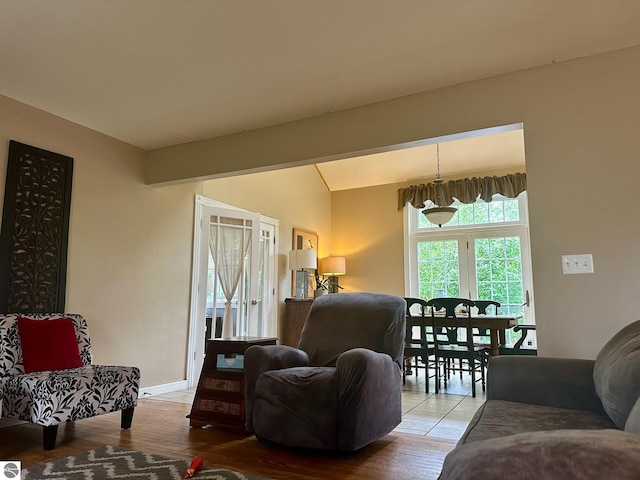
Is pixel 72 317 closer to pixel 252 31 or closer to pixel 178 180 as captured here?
pixel 178 180

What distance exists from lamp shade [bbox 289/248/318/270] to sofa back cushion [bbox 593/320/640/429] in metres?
4.44

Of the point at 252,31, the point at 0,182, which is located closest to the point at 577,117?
the point at 252,31

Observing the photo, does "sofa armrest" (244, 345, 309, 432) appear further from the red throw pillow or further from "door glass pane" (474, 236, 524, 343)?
"door glass pane" (474, 236, 524, 343)

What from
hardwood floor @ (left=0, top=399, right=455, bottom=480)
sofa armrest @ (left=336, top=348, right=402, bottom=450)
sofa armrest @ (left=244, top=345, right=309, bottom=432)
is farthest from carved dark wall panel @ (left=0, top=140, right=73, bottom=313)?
sofa armrest @ (left=336, top=348, right=402, bottom=450)

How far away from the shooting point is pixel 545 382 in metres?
2.06

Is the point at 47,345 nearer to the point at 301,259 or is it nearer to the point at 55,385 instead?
the point at 55,385

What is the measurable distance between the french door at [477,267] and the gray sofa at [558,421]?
4079 millimetres

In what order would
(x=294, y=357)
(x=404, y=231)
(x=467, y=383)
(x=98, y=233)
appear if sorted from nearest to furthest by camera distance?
(x=294, y=357) → (x=98, y=233) → (x=467, y=383) → (x=404, y=231)

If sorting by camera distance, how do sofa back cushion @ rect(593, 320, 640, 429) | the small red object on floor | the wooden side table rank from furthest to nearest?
the wooden side table, the small red object on floor, sofa back cushion @ rect(593, 320, 640, 429)

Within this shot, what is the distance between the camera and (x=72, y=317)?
11.1ft

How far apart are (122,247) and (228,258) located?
1.20 metres

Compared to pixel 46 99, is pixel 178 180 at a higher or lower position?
lower

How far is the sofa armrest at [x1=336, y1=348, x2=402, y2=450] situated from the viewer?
2.47 metres

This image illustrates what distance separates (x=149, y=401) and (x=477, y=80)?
148 inches
